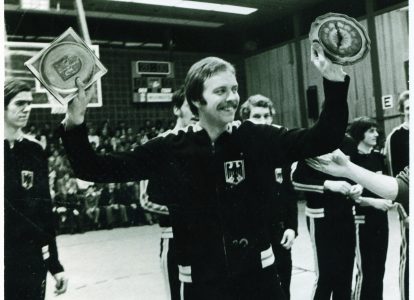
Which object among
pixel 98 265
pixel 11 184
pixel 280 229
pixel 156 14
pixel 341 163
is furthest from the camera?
pixel 156 14

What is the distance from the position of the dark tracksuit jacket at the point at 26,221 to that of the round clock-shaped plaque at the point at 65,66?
743mm

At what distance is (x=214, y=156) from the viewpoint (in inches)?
62.5

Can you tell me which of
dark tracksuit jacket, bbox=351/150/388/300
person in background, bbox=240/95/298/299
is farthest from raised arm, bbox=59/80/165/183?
dark tracksuit jacket, bbox=351/150/388/300

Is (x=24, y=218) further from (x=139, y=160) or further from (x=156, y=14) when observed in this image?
(x=156, y=14)

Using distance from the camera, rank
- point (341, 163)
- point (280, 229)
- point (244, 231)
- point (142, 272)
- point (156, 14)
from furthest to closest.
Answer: point (156, 14), point (142, 272), point (280, 229), point (341, 163), point (244, 231)

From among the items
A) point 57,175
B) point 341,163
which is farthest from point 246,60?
point 341,163

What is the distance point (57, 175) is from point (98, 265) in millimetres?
2993

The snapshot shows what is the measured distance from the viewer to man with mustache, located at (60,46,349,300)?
1474mm

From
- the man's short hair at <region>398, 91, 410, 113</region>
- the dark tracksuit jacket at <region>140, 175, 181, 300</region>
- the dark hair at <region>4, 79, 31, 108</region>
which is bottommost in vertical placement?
the dark tracksuit jacket at <region>140, 175, 181, 300</region>

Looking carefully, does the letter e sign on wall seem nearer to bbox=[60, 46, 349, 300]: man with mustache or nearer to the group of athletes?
the group of athletes

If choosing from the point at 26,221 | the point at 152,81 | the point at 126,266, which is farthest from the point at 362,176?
the point at 152,81

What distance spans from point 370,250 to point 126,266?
9.89 ft

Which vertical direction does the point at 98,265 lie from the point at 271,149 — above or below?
below

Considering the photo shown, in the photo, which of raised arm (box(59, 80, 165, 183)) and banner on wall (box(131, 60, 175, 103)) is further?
banner on wall (box(131, 60, 175, 103))
